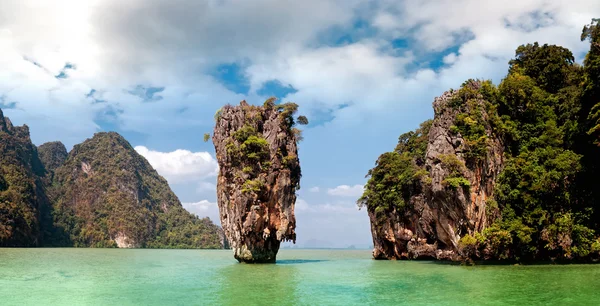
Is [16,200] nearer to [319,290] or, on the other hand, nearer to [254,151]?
[254,151]

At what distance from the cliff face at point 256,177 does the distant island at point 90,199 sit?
60.0m

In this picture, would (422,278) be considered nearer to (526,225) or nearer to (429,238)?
(526,225)

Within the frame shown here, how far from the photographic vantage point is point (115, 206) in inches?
4254

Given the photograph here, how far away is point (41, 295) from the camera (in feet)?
48.3

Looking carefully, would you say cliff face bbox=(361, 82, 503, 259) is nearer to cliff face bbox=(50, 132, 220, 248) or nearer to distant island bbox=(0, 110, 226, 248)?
distant island bbox=(0, 110, 226, 248)

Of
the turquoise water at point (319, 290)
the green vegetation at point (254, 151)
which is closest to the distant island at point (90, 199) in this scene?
the green vegetation at point (254, 151)

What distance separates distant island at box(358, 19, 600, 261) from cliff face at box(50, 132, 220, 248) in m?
86.4

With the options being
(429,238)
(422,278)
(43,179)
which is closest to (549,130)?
(429,238)

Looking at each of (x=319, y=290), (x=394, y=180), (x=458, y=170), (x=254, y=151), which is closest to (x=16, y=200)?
(x=254, y=151)

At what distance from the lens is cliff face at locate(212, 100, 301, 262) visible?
3023 cm

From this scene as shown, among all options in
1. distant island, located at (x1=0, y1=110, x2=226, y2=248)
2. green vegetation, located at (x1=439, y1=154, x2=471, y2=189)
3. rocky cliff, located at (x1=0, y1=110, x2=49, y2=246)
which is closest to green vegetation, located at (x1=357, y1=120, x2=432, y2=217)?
green vegetation, located at (x1=439, y1=154, x2=471, y2=189)

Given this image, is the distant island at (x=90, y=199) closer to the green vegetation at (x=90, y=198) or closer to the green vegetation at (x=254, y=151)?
the green vegetation at (x=90, y=198)

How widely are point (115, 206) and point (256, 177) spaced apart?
8843 centimetres

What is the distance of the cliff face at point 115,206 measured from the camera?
334 feet
